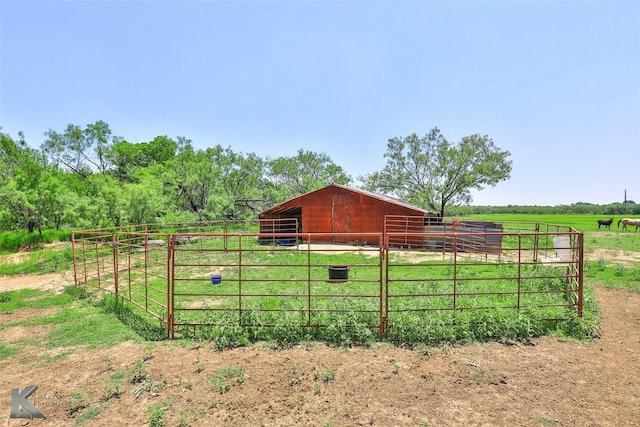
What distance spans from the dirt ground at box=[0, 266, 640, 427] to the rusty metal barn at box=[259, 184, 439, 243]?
487 inches

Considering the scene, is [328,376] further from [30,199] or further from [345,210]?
[30,199]

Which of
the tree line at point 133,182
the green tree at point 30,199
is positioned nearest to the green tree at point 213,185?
the tree line at point 133,182

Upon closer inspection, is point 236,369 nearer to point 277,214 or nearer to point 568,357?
point 568,357

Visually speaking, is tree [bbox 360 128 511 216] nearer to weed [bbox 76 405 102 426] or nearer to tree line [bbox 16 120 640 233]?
tree line [bbox 16 120 640 233]

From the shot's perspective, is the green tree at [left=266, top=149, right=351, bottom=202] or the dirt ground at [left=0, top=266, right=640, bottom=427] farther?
the green tree at [left=266, top=149, right=351, bottom=202]

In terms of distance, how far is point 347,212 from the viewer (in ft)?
62.2

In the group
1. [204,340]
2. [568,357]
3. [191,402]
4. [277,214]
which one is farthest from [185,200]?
[568,357]

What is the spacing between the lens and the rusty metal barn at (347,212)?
1789 centimetres

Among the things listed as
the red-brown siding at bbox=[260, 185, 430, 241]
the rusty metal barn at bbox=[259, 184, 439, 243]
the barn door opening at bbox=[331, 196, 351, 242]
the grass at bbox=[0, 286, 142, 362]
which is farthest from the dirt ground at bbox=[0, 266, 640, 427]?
the barn door opening at bbox=[331, 196, 351, 242]

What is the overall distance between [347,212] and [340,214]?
46cm

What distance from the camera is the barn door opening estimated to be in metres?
19.0

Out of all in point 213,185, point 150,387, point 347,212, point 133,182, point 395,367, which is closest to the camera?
point 150,387

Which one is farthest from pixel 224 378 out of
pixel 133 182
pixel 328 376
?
pixel 133 182

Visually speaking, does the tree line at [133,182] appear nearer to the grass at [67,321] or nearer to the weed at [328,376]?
the grass at [67,321]
